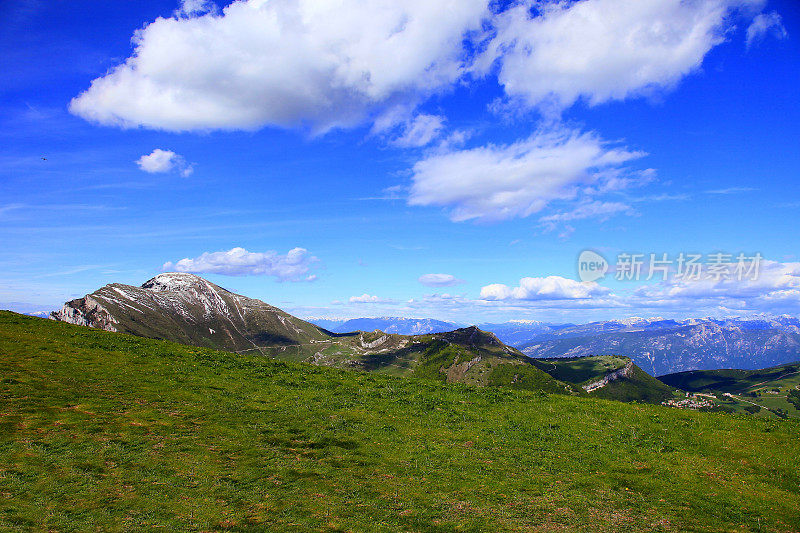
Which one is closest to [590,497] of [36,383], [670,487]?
[670,487]

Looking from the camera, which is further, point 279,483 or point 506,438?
point 506,438

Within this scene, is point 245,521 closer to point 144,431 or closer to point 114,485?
point 114,485

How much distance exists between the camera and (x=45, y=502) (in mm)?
15336

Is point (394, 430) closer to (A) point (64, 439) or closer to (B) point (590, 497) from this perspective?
(B) point (590, 497)

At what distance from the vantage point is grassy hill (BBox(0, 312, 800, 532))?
1634cm

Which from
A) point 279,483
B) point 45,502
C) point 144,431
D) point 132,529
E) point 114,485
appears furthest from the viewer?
point 144,431

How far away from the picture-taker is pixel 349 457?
22.2 meters

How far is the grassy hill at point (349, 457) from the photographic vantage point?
643 inches

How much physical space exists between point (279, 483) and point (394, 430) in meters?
9.76

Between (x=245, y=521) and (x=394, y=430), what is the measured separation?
12.8 metres

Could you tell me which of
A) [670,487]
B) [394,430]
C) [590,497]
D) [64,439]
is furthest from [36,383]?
[670,487]

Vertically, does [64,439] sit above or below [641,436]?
below

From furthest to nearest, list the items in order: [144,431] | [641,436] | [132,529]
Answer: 1. [641,436]
2. [144,431]
3. [132,529]

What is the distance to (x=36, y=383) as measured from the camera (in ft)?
88.1
